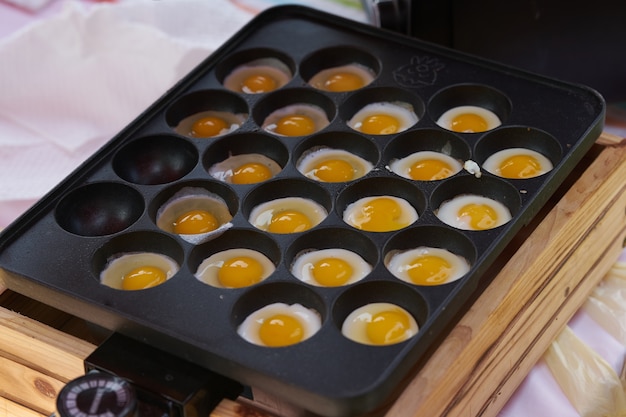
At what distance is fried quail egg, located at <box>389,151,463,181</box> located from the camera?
1.95m

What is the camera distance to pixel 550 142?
1963 mm

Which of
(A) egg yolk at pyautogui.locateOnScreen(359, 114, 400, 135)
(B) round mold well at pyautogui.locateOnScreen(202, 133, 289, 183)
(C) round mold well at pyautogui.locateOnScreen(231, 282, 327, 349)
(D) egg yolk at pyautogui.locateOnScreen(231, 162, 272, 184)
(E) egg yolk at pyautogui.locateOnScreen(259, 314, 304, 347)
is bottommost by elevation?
(E) egg yolk at pyautogui.locateOnScreen(259, 314, 304, 347)

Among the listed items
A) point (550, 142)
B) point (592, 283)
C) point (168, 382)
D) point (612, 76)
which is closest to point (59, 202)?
point (168, 382)

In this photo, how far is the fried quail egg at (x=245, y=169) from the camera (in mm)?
1973

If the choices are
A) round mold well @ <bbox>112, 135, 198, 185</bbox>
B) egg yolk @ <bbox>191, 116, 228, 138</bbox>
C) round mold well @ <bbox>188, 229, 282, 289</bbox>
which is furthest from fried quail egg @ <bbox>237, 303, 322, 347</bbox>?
egg yolk @ <bbox>191, 116, 228, 138</bbox>

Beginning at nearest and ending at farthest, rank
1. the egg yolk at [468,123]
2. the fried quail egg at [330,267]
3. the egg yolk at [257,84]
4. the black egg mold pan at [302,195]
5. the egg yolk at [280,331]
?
the black egg mold pan at [302,195] < the egg yolk at [280,331] < the fried quail egg at [330,267] < the egg yolk at [468,123] < the egg yolk at [257,84]

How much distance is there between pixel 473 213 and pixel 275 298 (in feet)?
1.37

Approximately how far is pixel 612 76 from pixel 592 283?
0.55 m

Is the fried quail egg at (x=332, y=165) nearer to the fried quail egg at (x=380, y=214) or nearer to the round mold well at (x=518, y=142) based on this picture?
the fried quail egg at (x=380, y=214)

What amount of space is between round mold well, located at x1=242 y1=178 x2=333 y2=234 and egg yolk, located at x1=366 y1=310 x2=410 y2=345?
0.28 m

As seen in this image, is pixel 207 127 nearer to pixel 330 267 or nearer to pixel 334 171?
pixel 334 171

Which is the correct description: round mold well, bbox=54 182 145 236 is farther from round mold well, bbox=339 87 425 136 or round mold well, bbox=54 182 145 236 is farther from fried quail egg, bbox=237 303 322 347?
round mold well, bbox=339 87 425 136

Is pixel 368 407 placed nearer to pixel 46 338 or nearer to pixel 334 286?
pixel 334 286

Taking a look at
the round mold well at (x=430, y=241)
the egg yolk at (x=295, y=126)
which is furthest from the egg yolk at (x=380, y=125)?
the round mold well at (x=430, y=241)
